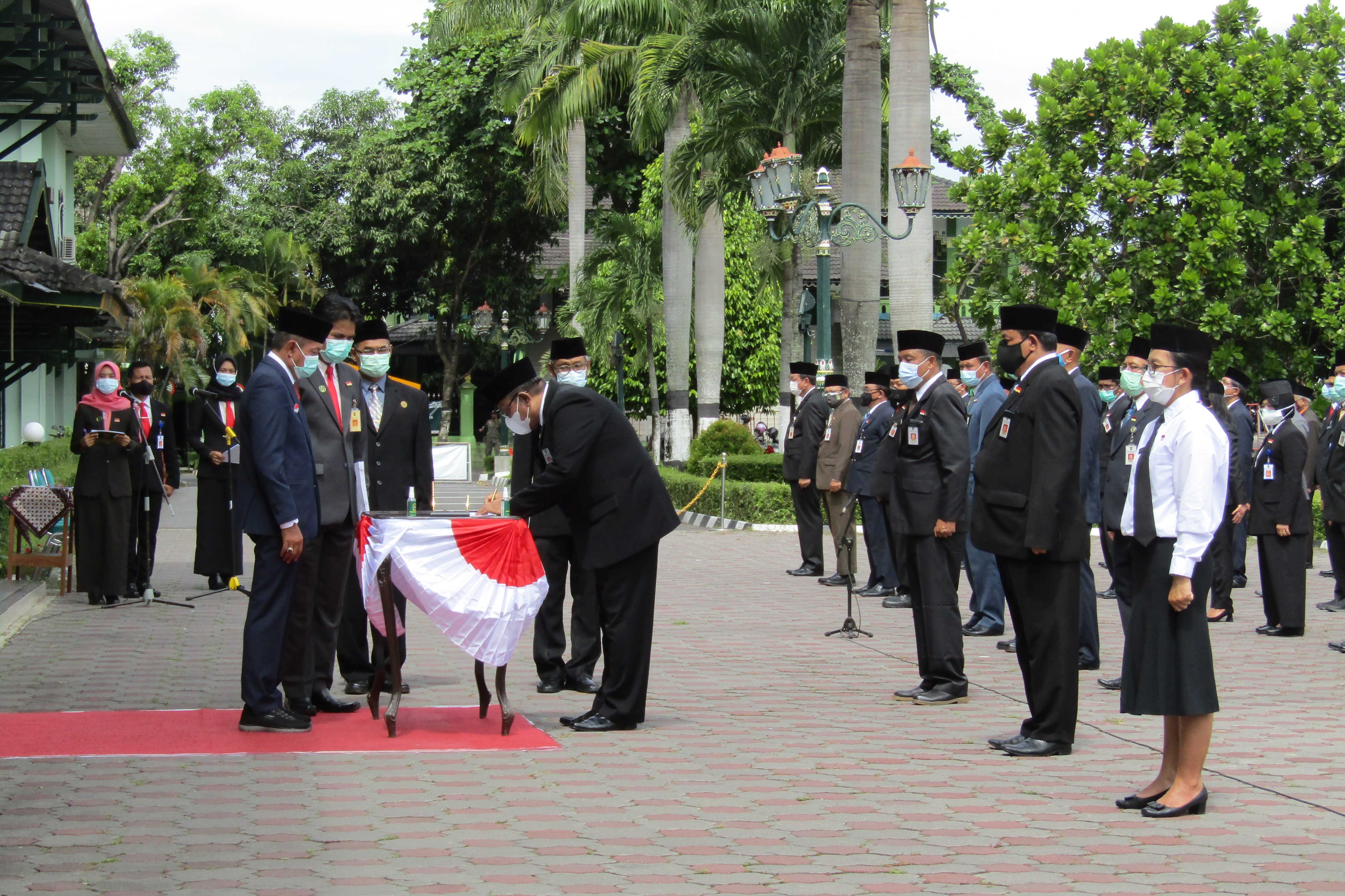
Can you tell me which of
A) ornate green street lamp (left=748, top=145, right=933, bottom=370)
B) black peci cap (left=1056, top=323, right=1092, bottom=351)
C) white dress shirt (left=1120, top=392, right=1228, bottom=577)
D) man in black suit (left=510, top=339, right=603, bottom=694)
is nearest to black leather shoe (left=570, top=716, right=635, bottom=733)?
man in black suit (left=510, top=339, right=603, bottom=694)

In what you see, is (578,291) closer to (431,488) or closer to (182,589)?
(182,589)

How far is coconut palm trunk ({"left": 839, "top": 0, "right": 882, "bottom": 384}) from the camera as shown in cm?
2064

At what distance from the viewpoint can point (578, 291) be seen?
34.2 m

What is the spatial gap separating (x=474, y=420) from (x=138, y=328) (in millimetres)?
15313

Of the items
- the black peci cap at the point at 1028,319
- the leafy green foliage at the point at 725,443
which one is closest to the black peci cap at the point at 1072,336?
the black peci cap at the point at 1028,319

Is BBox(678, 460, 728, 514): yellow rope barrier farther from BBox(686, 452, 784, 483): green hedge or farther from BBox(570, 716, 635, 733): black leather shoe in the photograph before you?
BBox(570, 716, 635, 733): black leather shoe

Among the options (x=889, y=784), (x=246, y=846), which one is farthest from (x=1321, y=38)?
(x=246, y=846)

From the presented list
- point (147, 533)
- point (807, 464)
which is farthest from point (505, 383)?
point (807, 464)

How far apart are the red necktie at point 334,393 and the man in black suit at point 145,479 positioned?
578 cm

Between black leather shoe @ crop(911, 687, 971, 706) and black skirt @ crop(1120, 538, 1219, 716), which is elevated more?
black skirt @ crop(1120, 538, 1219, 716)

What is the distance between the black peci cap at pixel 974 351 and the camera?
12234 millimetres

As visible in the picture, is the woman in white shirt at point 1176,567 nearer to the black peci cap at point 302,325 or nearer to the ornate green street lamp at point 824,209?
the black peci cap at point 302,325

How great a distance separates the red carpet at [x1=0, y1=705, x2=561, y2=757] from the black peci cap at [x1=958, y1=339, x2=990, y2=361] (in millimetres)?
5508

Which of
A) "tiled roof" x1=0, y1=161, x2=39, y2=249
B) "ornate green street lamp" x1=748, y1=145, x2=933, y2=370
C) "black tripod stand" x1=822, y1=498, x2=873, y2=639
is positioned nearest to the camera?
"black tripod stand" x1=822, y1=498, x2=873, y2=639
